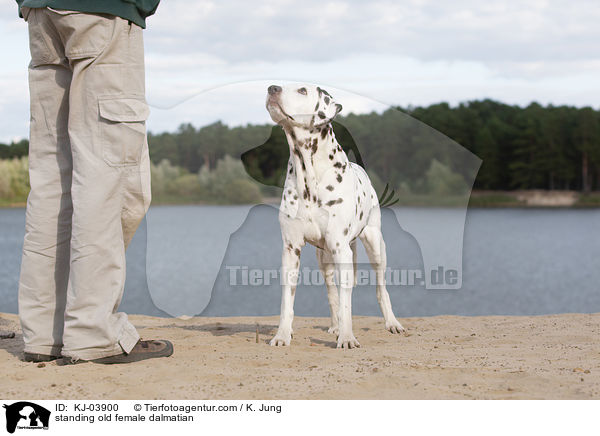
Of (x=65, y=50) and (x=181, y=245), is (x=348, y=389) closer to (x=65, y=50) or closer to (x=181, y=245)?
(x=65, y=50)

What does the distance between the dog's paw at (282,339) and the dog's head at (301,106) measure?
175 centimetres

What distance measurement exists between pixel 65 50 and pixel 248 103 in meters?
2.20

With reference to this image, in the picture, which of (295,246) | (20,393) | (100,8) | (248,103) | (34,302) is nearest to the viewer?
(20,393)

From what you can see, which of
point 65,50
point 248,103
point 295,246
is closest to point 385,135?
point 248,103

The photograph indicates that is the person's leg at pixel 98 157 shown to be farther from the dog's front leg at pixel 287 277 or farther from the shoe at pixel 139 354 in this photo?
the dog's front leg at pixel 287 277

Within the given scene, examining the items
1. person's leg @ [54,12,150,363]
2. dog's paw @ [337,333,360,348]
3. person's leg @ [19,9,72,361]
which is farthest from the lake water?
person's leg @ [54,12,150,363]

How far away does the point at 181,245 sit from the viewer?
260 inches

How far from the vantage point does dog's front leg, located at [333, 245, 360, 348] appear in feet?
16.9

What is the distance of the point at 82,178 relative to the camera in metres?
4.06

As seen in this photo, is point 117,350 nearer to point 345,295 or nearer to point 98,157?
point 98,157

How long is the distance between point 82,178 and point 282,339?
216cm

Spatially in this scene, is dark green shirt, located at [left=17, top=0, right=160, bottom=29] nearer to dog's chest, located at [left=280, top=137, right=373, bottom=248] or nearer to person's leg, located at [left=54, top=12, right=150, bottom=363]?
person's leg, located at [left=54, top=12, right=150, bottom=363]

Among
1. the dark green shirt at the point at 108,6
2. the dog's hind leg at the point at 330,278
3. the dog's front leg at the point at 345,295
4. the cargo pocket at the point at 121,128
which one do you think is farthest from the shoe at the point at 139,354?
the dark green shirt at the point at 108,6

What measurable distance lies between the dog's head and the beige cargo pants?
1.10m
